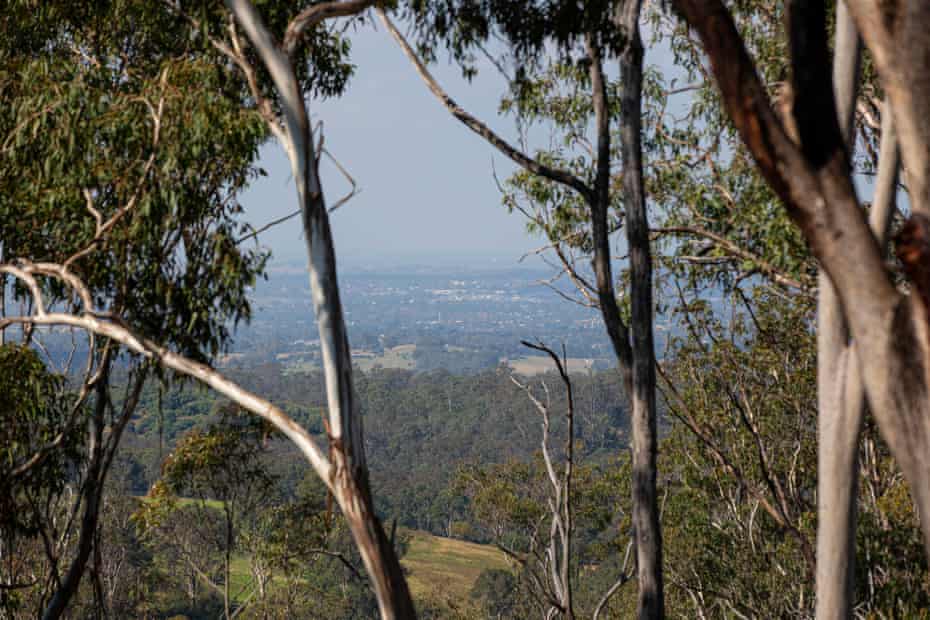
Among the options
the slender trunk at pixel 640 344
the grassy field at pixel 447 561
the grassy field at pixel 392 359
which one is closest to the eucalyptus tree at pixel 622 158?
the slender trunk at pixel 640 344

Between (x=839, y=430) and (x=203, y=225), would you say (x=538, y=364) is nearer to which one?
(x=203, y=225)

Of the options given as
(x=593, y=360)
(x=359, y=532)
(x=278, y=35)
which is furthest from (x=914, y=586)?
(x=593, y=360)

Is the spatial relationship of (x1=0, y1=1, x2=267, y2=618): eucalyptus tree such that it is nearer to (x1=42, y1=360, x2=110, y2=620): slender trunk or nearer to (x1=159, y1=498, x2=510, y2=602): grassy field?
(x1=42, y1=360, x2=110, y2=620): slender trunk

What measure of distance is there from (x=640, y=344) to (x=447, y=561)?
32463 mm

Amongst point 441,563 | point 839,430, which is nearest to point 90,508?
→ point 839,430

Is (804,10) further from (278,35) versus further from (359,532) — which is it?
(278,35)

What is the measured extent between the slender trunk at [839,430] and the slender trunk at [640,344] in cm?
74

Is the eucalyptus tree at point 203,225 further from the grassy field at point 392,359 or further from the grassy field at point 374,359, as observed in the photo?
the grassy field at point 392,359

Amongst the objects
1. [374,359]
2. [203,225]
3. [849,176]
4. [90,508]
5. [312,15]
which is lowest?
[374,359]

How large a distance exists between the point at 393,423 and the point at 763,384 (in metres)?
49.3

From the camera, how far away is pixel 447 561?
114 feet

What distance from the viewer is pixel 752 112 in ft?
5.83

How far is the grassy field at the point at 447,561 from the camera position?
30.1 metres

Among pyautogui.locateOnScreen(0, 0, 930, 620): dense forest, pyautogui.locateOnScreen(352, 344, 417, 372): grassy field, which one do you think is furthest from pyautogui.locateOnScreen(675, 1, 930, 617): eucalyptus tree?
pyautogui.locateOnScreen(352, 344, 417, 372): grassy field
